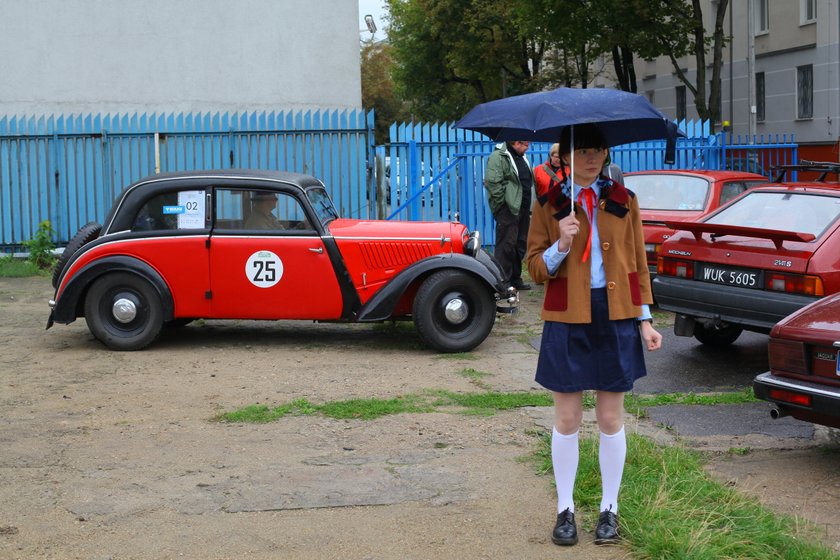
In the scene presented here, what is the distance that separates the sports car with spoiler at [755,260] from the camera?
7.70 m

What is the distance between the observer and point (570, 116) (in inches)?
176

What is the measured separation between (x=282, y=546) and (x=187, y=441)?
6.47ft

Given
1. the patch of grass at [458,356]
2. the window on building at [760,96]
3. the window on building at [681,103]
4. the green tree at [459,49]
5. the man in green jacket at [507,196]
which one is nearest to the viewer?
the patch of grass at [458,356]

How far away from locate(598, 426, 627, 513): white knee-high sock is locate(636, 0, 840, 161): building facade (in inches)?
980

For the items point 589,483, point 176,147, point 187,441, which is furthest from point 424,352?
point 176,147

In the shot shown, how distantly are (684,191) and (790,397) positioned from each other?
6.51 m

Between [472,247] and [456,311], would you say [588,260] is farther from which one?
[472,247]

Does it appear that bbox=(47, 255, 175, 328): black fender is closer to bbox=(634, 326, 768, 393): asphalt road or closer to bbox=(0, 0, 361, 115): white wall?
bbox=(634, 326, 768, 393): asphalt road

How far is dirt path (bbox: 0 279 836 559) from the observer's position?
4730mm

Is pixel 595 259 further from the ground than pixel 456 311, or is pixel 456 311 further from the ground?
pixel 595 259

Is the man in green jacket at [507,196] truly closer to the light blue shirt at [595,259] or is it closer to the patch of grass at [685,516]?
the patch of grass at [685,516]

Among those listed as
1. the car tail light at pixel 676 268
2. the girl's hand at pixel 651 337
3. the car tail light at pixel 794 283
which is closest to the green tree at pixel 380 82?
the car tail light at pixel 676 268

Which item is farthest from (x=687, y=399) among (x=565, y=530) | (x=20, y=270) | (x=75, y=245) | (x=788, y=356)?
(x=20, y=270)

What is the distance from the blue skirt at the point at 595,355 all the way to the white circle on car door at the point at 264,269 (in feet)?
16.4
